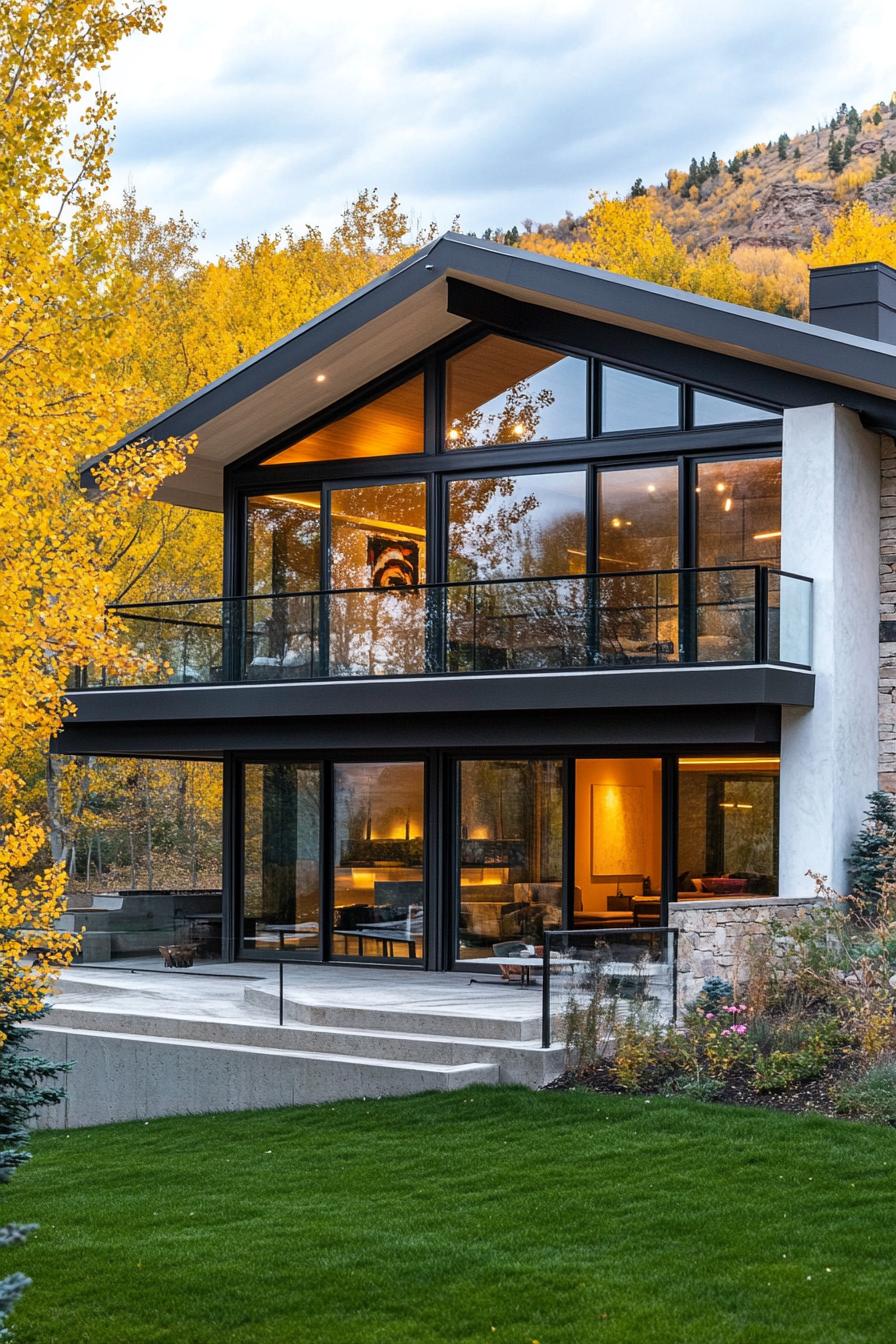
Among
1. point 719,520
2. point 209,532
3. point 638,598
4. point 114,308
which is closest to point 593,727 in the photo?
point 638,598

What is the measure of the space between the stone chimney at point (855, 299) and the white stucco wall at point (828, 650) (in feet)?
6.82

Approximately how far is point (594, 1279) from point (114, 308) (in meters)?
5.69

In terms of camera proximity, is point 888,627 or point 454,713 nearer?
point 888,627

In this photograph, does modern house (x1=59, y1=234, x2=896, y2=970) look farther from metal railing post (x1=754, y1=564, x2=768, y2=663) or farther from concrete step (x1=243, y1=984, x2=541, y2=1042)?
concrete step (x1=243, y1=984, x2=541, y2=1042)

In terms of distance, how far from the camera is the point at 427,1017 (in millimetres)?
13781

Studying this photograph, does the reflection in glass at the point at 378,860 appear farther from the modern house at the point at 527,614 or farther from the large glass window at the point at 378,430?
the large glass window at the point at 378,430

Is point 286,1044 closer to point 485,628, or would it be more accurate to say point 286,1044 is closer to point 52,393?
point 485,628

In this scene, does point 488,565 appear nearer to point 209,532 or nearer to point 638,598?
point 638,598

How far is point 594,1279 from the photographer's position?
746 cm

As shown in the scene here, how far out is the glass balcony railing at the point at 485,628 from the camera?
52.6 feet

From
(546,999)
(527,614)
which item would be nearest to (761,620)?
(527,614)

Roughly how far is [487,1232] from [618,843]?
961 centimetres

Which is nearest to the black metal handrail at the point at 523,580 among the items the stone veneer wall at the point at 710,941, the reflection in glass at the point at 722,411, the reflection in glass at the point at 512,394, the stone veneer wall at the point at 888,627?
the stone veneer wall at the point at 888,627

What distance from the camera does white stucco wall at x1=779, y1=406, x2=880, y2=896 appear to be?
52.6 ft
